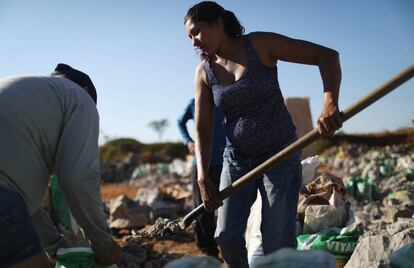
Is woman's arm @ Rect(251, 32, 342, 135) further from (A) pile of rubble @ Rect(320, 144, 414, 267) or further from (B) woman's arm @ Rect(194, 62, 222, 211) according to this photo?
(A) pile of rubble @ Rect(320, 144, 414, 267)

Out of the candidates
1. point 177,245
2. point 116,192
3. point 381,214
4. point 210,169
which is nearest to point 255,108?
point 210,169

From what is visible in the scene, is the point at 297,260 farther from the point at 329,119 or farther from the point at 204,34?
the point at 204,34

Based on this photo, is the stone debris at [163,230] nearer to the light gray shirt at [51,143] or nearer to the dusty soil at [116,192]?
the light gray shirt at [51,143]

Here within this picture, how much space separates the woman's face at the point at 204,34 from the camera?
2.45 m

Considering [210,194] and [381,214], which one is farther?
[381,214]

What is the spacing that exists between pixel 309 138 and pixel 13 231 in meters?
1.42

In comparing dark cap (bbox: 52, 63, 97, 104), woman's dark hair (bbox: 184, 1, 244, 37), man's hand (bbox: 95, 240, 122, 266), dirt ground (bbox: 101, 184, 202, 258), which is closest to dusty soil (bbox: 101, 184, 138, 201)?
dirt ground (bbox: 101, 184, 202, 258)

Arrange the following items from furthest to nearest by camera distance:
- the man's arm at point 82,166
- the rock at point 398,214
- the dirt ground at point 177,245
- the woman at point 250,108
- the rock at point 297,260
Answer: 1. the dirt ground at point 177,245
2. the rock at point 398,214
3. the woman at point 250,108
4. the rock at point 297,260
5. the man's arm at point 82,166

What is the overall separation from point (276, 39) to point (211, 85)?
0.43 m

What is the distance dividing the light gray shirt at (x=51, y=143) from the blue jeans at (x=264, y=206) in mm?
793

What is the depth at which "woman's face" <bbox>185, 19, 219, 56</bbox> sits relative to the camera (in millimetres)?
2449

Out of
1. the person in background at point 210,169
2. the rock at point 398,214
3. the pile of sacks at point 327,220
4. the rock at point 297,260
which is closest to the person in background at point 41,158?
the rock at point 297,260

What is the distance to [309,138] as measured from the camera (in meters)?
2.34

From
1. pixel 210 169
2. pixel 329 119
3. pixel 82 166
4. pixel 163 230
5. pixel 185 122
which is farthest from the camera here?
pixel 185 122
